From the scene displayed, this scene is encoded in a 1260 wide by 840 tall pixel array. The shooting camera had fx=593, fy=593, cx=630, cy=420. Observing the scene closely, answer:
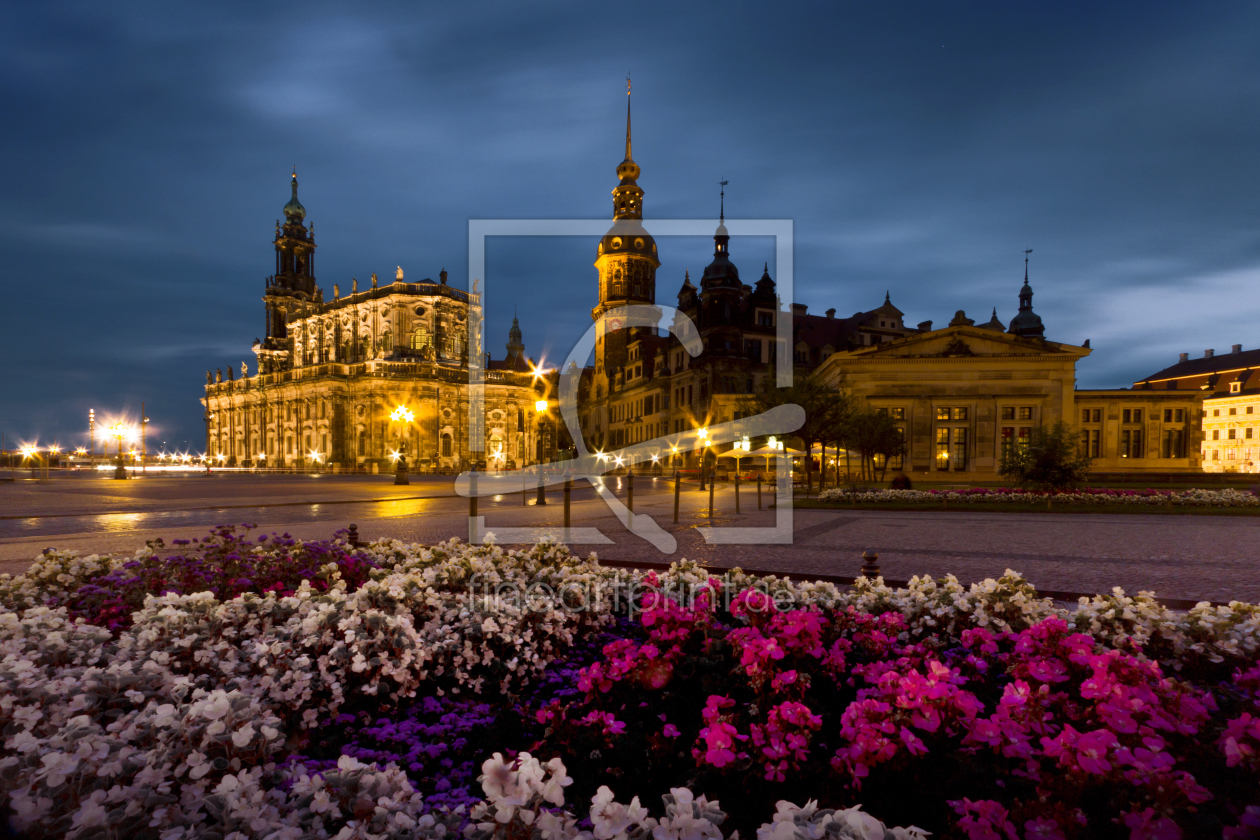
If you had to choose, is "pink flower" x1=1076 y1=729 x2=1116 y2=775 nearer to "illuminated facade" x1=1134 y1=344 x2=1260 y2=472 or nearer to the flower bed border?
the flower bed border

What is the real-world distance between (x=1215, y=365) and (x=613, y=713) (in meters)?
128

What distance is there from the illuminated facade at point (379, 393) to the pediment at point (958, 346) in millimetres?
51537

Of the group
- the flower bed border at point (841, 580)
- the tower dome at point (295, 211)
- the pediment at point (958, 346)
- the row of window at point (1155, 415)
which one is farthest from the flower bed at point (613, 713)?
the tower dome at point (295, 211)

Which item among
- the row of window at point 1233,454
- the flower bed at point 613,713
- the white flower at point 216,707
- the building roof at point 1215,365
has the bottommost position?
the row of window at point 1233,454

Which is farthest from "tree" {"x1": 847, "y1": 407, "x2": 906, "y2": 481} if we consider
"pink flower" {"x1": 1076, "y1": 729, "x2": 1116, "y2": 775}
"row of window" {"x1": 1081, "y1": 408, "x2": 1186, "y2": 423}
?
"row of window" {"x1": 1081, "y1": 408, "x2": 1186, "y2": 423}

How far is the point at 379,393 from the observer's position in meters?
80.1

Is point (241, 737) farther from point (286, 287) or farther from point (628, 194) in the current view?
point (286, 287)

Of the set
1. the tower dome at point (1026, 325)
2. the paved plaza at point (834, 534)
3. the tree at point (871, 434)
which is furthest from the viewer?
the tower dome at point (1026, 325)

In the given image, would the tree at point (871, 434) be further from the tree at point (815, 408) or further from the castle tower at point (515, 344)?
the castle tower at point (515, 344)

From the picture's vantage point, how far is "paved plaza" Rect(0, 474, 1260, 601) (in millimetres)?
9539

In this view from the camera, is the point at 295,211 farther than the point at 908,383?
Yes

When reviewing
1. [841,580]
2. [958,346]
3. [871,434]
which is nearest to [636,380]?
[958,346]

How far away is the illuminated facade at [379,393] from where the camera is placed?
80.7 meters

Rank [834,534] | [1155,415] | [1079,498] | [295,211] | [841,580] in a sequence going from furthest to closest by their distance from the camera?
[295,211]
[1155,415]
[1079,498]
[834,534]
[841,580]
